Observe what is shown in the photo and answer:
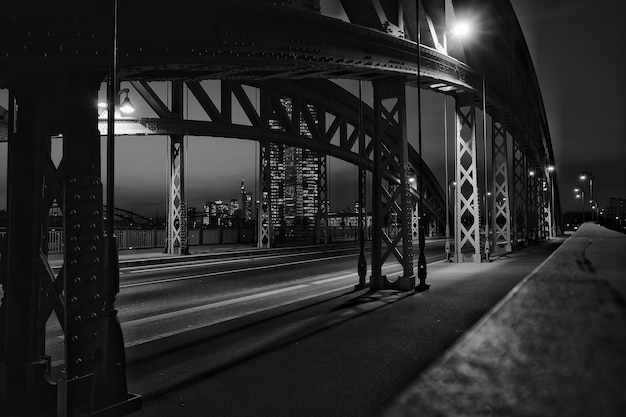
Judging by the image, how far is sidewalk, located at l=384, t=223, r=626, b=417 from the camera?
4562 millimetres

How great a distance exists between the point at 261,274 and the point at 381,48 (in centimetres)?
936

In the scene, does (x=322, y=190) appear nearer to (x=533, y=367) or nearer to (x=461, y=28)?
(x=461, y=28)

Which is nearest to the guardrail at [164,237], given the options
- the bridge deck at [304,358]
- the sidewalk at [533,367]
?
the bridge deck at [304,358]

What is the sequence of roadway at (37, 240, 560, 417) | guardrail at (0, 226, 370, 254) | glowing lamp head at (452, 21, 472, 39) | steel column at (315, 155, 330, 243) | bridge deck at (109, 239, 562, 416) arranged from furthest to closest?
1. steel column at (315, 155, 330, 243)
2. guardrail at (0, 226, 370, 254)
3. glowing lamp head at (452, 21, 472, 39)
4. roadway at (37, 240, 560, 417)
5. bridge deck at (109, 239, 562, 416)

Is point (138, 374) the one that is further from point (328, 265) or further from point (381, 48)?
point (328, 265)

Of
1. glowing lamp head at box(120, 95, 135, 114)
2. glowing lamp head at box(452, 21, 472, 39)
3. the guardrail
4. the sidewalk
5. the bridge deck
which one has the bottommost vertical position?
the bridge deck

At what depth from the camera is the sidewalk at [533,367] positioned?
4.56 metres

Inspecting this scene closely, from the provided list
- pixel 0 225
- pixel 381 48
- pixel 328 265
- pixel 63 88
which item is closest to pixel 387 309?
pixel 381 48

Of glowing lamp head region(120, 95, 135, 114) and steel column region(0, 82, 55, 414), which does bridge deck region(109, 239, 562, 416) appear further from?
glowing lamp head region(120, 95, 135, 114)

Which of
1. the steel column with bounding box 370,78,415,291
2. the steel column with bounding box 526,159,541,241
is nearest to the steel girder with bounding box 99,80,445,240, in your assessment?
the steel column with bounding box 370,78,415,291

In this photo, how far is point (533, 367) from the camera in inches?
227

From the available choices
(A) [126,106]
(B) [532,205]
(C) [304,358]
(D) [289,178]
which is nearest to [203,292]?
(C) [304,358]

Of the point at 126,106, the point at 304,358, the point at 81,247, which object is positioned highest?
the point at 126,106

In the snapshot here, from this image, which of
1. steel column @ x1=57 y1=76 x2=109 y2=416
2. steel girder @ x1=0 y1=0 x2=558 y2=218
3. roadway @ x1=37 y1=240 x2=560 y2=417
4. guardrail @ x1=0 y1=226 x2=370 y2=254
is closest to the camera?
steel girder @ x1=0 y1=0 x2=558 y2=218
